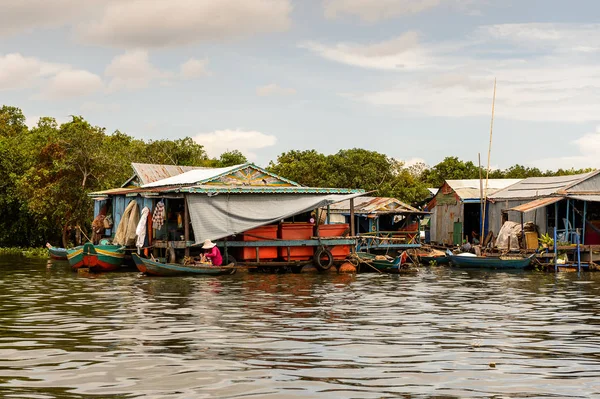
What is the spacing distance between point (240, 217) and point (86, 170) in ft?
54.3

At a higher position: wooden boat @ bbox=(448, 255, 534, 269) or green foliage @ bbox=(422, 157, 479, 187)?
green foliage @ bbox=(422, 157, 479, 187)

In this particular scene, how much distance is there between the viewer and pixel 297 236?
85.5 ft

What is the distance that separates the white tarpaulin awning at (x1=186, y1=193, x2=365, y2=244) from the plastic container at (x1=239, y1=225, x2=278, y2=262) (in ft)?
1.32

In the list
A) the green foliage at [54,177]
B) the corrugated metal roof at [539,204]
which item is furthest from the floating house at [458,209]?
the green foliage at [54,177]

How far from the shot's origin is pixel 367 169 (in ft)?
164

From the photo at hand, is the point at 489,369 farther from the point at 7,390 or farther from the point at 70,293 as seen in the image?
the point at 70,293

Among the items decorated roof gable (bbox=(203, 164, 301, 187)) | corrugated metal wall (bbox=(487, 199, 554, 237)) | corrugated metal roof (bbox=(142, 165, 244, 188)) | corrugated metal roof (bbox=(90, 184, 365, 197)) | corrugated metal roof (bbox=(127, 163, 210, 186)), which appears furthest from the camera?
corrugated metal roof (bbox=(127, 163, 210, 186))

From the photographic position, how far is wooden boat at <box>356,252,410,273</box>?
25.5 m

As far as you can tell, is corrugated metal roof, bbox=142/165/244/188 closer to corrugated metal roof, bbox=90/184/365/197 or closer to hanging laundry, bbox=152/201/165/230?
corrugated metal roof, bbox=90/184/365/197

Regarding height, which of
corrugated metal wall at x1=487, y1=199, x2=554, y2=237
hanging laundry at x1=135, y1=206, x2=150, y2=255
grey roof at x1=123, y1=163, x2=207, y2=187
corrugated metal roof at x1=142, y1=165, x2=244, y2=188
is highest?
grey roof at x1=123, y1=163, x2=207, y2=187

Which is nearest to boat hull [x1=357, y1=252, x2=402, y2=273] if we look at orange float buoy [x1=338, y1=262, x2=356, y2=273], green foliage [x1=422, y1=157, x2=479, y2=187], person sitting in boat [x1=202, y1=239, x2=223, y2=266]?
orange float buoy [x1=338, y1=262, x2=356, y2=273]

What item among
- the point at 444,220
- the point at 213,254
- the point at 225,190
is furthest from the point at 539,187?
the point at 213,254

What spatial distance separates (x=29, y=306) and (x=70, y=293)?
2.76 meters

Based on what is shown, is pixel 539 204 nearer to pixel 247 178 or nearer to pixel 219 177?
pixel 247 178
